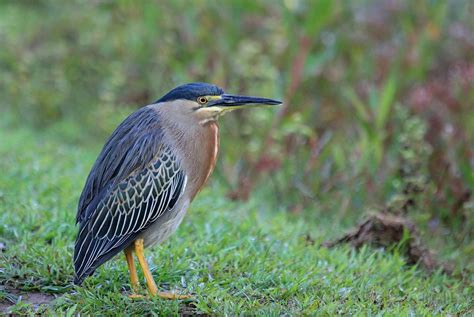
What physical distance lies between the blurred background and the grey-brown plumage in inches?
92.0

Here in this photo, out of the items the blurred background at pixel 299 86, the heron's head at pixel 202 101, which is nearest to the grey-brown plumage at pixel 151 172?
the heron's head at pixel 202 101

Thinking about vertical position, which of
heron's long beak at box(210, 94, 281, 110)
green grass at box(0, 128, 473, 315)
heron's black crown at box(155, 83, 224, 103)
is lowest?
green grass at box(0, 128, 473, 315)

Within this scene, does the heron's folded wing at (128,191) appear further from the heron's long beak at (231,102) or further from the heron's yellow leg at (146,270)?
the heron's long beak at (231,102)

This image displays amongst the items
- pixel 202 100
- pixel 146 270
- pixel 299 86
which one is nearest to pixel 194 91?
pixel 202 100

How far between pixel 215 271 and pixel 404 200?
7.33 ft

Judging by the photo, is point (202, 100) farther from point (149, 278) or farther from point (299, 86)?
point (299, 86)

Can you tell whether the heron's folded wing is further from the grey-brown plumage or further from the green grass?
the green grass

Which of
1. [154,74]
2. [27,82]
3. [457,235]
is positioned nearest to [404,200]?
[457,235]

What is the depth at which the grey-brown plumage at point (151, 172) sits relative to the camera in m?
4.52

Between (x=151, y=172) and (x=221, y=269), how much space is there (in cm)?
81

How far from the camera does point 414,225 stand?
5980mm

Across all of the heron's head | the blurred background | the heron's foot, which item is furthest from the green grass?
the heron's head

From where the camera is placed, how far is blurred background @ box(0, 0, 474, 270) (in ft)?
22.9

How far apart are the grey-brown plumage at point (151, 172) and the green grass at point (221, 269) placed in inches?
11.6
